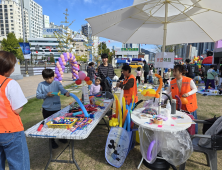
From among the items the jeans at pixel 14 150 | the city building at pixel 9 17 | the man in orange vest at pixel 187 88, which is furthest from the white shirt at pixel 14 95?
the city building at pixel 9 17

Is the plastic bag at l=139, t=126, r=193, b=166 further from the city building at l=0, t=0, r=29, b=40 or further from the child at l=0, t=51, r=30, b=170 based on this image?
the city building at l=0, t=0, r=29, b=40

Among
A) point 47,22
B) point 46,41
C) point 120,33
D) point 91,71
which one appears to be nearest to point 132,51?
point 91,71

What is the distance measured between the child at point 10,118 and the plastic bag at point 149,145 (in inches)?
63.4

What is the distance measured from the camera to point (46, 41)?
81812 millimetres

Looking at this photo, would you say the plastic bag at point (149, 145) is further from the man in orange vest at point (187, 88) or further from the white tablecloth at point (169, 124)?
the man in orange vest at point (187, 88)

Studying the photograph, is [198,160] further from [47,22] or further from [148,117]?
[47,22]

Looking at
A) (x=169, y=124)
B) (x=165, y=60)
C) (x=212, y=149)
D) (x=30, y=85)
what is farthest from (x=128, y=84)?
(x=30, y=85)

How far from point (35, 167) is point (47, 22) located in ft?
567

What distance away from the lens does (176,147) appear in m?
2.07

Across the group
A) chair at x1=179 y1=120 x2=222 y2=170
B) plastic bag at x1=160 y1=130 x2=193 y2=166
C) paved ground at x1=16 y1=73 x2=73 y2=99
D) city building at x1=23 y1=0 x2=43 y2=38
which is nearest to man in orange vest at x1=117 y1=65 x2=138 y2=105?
plastic bag at x1=160 y1=130 x2=193 y2=166

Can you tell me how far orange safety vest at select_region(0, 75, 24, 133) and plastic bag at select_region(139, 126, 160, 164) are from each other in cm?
169

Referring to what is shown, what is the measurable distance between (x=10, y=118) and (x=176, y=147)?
86.5 inches

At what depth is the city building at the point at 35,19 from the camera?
10411cm

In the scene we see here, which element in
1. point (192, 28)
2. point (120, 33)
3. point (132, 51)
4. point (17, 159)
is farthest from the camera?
point (132, 51)
